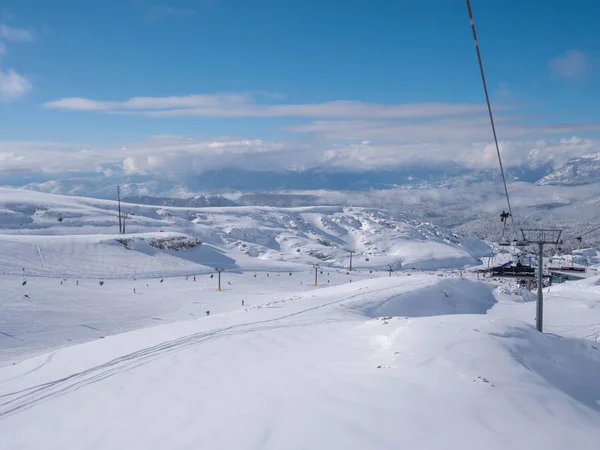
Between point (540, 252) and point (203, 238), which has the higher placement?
point (540, 252)

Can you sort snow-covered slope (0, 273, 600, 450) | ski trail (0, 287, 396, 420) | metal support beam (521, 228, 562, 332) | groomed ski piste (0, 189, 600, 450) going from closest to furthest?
snow-covered slope (0, 273, 600, 450), groomed ski piste (0, 189, 600, 450), ski trail (0, 287, 396, 420), metal support beam (521, 228, 562, 332)

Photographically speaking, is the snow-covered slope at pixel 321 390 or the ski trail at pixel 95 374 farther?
the ski trail at pixel 95 374

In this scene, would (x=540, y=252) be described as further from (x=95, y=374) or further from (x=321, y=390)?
(x=95, y=374)

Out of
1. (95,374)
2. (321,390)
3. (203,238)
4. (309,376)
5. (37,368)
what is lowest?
(203,238)

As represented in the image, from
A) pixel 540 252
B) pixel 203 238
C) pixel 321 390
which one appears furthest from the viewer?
pixel 203 238

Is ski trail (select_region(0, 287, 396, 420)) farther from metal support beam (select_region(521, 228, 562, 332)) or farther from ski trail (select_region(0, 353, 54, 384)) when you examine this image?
metal support beam (select_region(521, 228, 562, 332))

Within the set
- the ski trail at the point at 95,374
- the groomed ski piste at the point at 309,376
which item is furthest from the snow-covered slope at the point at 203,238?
the ski trail at the point at 95,374

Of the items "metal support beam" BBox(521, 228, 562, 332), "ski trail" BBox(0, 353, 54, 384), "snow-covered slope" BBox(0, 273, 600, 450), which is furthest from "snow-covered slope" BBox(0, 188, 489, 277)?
"metal support beam" BBox(521, 228, 562, 332)

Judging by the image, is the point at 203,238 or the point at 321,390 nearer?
the point at 321,390

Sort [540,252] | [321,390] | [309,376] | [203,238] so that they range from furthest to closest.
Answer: [203,238]
[540,252]
[309,376]
[321,390]

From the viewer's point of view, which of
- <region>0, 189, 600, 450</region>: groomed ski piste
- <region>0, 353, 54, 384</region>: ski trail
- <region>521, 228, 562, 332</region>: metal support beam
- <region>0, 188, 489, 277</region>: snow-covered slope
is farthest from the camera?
<region>0, 188, 489, 277</region>: snow-covered slope

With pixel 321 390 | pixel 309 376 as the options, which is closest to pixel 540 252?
pixel 309 376

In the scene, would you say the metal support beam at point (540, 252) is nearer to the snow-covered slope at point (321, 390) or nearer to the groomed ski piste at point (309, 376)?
the groomed ski piste at point (309, 376)

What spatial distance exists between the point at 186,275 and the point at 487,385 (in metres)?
53.4
